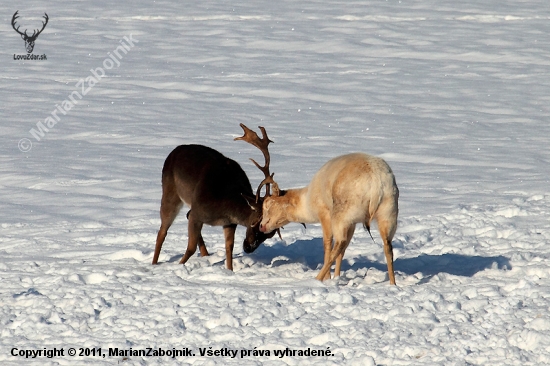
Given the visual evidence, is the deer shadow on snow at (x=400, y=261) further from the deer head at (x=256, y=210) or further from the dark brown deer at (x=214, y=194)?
the dark brown deer at (x=214, y=194)

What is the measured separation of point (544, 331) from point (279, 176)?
26.4ft

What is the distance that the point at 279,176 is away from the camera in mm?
13742

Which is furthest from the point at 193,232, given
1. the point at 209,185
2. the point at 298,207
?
the point at 298,207

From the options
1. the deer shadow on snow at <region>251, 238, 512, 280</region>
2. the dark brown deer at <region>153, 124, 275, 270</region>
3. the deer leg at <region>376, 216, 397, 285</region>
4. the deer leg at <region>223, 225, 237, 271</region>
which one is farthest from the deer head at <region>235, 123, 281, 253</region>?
the deer leg at <region>376, 216, 397, 285</region>

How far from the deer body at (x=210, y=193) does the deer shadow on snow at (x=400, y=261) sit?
69cm

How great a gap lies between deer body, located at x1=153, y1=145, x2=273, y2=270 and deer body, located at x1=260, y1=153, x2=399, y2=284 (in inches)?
28.9

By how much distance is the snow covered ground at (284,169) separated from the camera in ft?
20.2

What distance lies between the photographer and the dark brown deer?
830 cm

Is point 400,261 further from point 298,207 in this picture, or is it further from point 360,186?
point 360,186

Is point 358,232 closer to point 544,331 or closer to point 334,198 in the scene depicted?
point 334,198

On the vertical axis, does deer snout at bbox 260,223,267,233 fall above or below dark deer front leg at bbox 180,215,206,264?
above

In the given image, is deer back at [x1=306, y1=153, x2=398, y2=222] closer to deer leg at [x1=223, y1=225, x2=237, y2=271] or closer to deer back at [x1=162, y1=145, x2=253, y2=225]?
deer back at [x1=162, y1=145, x2=253, y2=225]

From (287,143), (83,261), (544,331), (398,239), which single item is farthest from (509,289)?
(287,143)

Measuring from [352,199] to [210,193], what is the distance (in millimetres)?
1660
